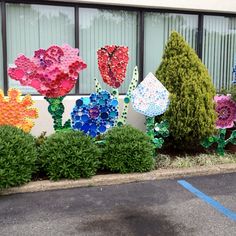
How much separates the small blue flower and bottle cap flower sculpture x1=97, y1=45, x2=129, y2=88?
464 mm

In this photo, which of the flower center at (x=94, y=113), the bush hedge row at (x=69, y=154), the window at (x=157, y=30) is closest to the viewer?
the bush hedge row at (x=69, y=154)

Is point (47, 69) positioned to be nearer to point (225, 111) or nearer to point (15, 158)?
point (15, 158)

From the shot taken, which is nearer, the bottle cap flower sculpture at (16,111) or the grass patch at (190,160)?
the bottle cap flower sculpture at (16,111)

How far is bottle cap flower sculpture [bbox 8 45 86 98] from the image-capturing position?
580 cm

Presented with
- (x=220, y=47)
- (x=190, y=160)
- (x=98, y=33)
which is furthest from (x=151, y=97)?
(x=220, y=47)

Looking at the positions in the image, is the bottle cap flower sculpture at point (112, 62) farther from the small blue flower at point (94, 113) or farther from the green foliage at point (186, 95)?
the green foliage at point (186, 95)

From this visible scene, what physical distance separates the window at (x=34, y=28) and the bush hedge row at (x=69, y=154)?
1.84 metres

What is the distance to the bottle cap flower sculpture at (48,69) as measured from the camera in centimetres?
580

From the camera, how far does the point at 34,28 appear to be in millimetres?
6863

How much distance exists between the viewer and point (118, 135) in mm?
5758

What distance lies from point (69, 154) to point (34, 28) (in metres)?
2.87

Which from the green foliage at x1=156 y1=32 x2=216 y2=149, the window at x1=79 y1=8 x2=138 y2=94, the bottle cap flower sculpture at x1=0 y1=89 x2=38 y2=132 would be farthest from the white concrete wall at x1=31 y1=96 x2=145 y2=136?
the green foliage at x1=156 y1=32 x2=216 y2=149

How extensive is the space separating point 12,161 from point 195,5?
5.01m

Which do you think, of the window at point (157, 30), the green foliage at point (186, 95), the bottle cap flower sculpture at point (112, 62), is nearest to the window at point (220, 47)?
the window at point (157, 30)
